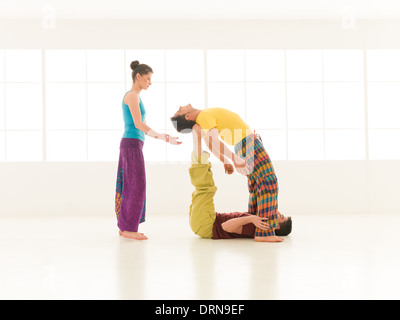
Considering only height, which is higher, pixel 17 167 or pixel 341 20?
pixel 341 20

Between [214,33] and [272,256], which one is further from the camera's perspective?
[214,33]

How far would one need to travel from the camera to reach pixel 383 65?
4895mm

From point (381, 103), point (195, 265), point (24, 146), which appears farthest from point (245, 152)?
point (24, 146)

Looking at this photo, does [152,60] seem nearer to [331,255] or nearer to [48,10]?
[48,10]

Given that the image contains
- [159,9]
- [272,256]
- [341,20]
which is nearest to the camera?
[272,256]

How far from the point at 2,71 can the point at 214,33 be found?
8.12ft

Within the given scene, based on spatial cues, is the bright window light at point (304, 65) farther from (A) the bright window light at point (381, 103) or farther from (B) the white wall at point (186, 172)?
(A) the bright window light at point (381, 103)

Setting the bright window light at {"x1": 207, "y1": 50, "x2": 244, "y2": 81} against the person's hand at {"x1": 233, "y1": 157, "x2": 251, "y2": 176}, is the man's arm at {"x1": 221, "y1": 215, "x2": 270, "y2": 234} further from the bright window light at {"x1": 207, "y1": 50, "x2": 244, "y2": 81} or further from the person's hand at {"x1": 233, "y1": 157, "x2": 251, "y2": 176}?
the bright window light at {"x1": 207, "y1": 50, "x2": 244, "y2": 81}

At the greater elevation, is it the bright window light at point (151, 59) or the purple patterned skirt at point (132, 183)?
the bright window light at point (151, 59)

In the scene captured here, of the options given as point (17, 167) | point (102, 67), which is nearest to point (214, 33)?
point (102, 67)

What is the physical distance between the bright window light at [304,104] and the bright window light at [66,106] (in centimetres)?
242

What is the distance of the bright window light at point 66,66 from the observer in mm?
4797

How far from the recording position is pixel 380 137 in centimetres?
491

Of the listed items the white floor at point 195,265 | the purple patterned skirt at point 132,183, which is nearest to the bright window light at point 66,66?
the white floor at point 195,265
